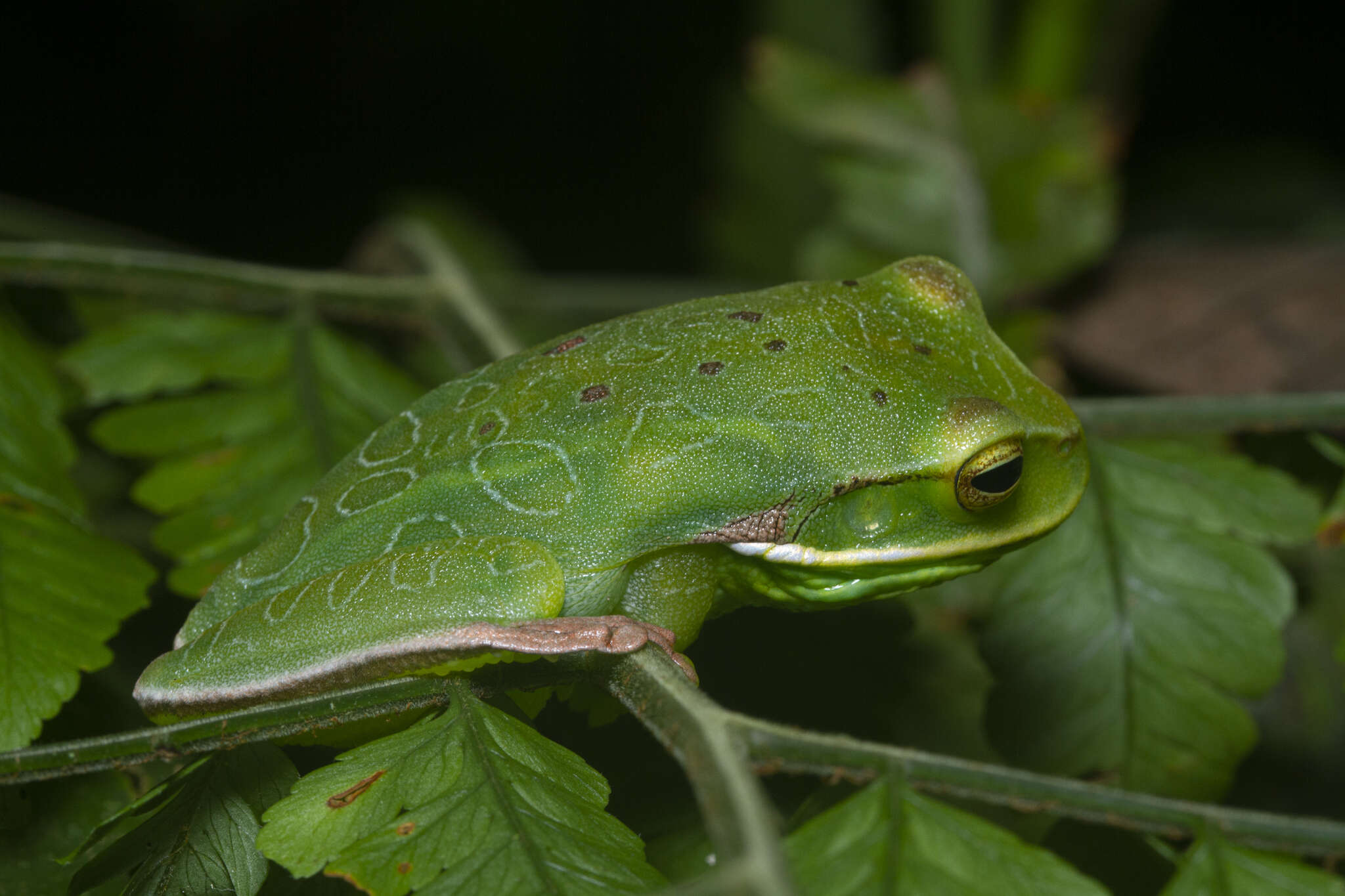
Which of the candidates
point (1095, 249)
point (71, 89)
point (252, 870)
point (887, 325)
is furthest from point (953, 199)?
point (71, 89)

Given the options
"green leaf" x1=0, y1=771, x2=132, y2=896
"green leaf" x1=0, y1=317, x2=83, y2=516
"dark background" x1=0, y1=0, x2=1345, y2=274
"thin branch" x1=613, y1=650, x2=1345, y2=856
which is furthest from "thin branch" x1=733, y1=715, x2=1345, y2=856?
"dark background" x1=0, y1=0, x2=1345, y2=274

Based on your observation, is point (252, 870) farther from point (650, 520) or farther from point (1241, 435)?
point (1241, 435)

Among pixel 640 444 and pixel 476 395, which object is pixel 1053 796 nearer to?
pixel 640 444

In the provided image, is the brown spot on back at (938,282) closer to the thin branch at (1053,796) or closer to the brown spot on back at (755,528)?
the brown spot on back at (755,528)

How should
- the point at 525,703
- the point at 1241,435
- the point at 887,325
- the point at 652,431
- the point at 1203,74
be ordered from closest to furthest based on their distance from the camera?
the point at 525,703
the point at 652,431
the point at 887,325
the point at 1241,435
the point at 1203,74

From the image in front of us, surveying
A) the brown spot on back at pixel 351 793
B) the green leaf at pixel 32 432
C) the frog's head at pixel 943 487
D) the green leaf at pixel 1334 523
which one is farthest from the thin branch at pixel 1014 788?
the green leaf at pixel 32 432

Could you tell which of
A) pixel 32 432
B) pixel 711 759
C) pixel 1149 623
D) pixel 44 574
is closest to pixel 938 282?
pixel 1149 623

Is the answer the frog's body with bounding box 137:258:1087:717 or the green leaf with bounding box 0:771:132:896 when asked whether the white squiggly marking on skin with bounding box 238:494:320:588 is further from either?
the green leaf with bounding box 0:771:132:896
